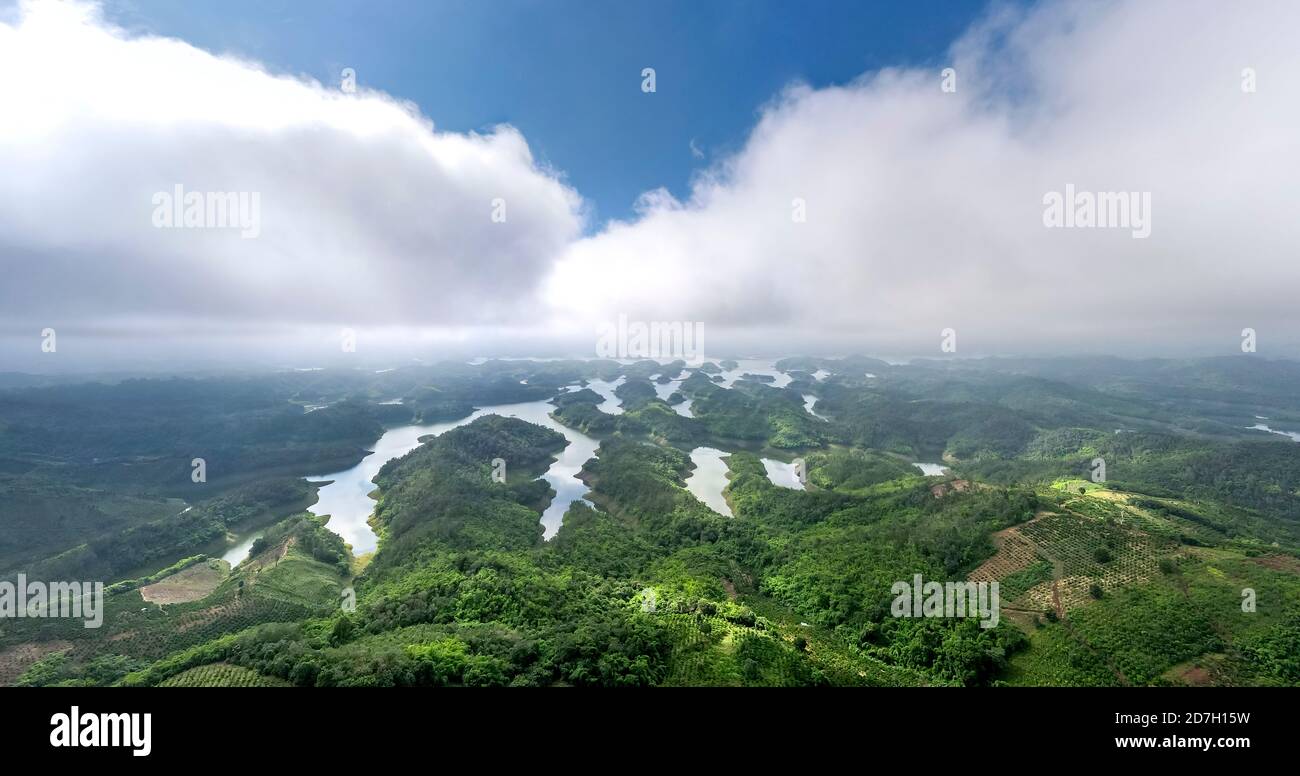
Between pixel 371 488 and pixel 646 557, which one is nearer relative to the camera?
pixel 646 557

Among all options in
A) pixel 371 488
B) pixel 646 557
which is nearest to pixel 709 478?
pixel 646 557

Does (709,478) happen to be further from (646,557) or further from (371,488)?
(371,488)

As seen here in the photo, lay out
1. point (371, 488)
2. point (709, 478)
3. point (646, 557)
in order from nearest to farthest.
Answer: point (646, 557), point (371, 488), point (709, 478)

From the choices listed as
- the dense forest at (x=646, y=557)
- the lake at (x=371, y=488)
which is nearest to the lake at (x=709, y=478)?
the dense forest at (x=646, y=557)

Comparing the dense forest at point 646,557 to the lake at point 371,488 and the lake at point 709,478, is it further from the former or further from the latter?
the lake at point 709,478

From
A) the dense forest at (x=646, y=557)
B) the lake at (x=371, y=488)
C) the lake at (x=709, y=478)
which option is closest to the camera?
the dense forest at (x=646, y=557)

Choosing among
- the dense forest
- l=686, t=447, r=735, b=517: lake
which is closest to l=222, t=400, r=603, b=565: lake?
the dense forest

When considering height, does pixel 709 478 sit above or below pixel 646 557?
below

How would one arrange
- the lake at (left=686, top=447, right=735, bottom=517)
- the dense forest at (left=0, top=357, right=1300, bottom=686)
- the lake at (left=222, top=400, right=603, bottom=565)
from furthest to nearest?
the lake at (left=686, top=447, right=735, bottom=517), the lake at (left=222, top=400, right=603, bottom=565), the dense forest at (left=0, top=357, right=1300, bottom=686)

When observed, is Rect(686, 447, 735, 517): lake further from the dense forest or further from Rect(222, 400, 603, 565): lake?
Rect(222, 400, 603, 565): lake

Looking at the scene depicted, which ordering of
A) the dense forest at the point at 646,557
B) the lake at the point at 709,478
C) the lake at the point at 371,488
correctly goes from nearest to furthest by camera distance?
the dense forest at the point at 646,557 < the lake at the point at 371,488 < the lake at the point at 709,478

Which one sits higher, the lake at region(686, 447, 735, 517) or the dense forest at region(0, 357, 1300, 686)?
the dense forest at region(0, 357, 1300, 686)
